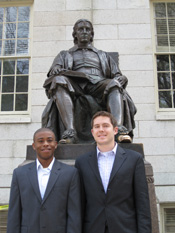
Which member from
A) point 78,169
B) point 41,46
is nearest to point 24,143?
point 41,46

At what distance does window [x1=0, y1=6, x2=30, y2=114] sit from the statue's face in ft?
12.4

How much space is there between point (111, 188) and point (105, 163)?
0.79 ft

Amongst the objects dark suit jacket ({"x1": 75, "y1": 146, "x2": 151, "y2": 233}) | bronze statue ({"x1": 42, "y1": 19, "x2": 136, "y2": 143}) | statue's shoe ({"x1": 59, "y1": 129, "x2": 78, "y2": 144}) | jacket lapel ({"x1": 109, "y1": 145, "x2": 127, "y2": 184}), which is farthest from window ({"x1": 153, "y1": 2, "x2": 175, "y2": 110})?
dark suit jacket ({"x1": 75, "y1": 146, "x2": 151, "y2": 233})

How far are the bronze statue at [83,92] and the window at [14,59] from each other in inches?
145

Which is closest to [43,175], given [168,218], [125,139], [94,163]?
[94,163]

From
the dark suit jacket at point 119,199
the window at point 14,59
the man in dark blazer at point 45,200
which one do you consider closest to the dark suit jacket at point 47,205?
the man in dark blazer at point 45,200

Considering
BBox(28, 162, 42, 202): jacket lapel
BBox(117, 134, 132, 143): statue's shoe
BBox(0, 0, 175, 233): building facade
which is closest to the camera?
BBox(28, 162, 42, 202): jacket lapel

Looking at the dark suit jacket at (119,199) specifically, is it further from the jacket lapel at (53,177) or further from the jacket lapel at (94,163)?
the jacket lapel at (53,177)

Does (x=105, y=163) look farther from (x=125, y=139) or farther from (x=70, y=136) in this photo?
(x=70, y=136)

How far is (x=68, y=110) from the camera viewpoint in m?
3.91

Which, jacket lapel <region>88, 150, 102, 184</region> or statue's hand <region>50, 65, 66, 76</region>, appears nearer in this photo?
jacket lapel <region>88, 150, 102, 184</region>

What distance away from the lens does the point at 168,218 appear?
6797 millimetres

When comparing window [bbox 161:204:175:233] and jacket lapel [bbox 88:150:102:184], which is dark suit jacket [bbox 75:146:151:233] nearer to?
jacket lapel [bbox 88:150:102:184]

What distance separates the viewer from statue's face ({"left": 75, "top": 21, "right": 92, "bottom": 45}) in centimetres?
475
